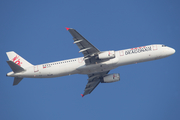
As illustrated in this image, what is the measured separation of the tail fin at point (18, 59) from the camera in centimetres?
5808

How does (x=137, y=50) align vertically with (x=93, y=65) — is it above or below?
above

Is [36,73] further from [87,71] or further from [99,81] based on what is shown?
[99,81]

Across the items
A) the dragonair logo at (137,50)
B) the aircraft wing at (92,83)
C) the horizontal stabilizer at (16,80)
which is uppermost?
the dragonair logo at (137,50)

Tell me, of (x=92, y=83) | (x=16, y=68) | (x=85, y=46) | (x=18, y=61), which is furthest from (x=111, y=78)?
(x=18, y=61)

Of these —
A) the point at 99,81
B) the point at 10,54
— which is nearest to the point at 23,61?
the point at 10,54

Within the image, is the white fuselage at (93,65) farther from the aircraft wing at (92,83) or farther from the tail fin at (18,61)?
the aircraft wing at (92,83)

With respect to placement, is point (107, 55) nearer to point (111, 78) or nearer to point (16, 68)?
point (111, 78)

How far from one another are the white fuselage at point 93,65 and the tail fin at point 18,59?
3001 mm

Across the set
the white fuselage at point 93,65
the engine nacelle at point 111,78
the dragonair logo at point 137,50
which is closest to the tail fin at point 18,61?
the white fuselage at point 93,65

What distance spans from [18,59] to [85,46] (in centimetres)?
1938

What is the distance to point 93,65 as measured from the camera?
53781 millimetres

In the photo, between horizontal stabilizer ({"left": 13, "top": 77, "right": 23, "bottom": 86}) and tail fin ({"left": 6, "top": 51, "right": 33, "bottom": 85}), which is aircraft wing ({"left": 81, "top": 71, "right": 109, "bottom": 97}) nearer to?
tail fin ({"left": 6, "top": 51, "right": 33, "bottom": 85})

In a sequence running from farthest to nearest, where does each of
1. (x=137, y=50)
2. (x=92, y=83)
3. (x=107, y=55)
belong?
1. (x=92, y=83)
2. (x=137, y=50)
3. (x=107, y=55)

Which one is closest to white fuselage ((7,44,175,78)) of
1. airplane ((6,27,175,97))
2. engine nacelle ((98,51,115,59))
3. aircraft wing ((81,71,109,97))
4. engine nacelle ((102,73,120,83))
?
airplane ((6,27,175,97))
